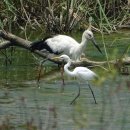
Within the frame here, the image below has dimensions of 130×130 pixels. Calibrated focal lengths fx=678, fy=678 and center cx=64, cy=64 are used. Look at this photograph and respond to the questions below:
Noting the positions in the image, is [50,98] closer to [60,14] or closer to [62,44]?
[62,44]

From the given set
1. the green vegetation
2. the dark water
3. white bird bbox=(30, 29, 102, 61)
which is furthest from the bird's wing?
the green vegetation

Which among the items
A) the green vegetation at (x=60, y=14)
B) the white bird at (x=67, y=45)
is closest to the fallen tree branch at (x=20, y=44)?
the white bird at (x=67, y=45)

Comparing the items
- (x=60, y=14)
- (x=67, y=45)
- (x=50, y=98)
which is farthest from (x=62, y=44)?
(x=60, y=14)

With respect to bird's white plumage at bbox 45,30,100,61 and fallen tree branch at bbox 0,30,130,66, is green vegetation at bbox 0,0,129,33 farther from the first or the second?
fallen tree branch at bbox 0,30,130,66

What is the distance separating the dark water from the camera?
6.49 m

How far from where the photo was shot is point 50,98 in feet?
26.6

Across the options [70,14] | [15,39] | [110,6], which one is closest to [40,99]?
[15,39]

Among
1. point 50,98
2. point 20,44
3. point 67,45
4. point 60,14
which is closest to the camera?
point 50,98

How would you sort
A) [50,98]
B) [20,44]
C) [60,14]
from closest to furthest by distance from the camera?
[50,98]
[20,44]
[60,14]

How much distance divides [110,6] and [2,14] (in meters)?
2.33

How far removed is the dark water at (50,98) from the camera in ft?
21.3

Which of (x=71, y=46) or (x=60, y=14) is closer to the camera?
(x=71, y=46)

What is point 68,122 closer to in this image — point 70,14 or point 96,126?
point 96,126

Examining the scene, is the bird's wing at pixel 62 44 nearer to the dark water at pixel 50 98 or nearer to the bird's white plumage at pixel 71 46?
the bird's white plumage at pixel 71 46
